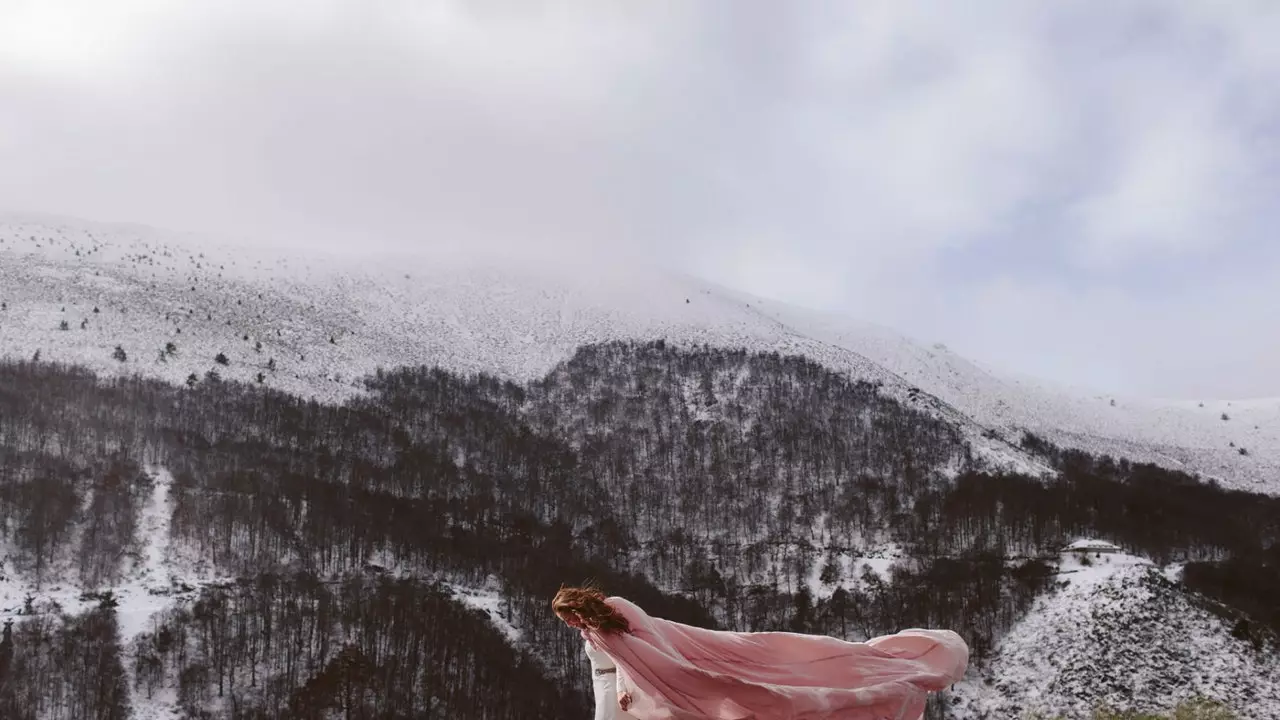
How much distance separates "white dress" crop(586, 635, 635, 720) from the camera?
4.10 m

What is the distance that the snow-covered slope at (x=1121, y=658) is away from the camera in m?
67.1

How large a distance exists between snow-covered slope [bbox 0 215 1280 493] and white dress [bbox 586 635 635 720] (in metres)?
125

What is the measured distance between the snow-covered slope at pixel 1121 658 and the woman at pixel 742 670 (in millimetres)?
67945

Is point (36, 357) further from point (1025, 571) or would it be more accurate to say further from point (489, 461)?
point (1025, 571)

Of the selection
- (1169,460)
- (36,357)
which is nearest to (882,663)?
(36,357)

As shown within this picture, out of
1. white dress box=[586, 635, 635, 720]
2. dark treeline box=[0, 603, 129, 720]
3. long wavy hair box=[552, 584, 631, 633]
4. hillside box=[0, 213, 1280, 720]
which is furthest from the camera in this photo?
hillside box=[0, 213, 1280, 720]

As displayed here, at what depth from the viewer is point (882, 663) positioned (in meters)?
4.41

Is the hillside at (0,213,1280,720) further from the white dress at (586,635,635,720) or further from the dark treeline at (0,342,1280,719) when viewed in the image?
the white dress at (586,635,635,720)

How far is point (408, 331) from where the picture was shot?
543 ft

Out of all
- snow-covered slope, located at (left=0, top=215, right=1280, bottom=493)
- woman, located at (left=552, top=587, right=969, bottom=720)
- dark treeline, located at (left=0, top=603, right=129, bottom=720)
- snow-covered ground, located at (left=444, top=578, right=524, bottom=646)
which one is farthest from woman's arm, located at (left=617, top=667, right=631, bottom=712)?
snow-covered slope, located at (left=0, top=215, right=1280, bottom=493)

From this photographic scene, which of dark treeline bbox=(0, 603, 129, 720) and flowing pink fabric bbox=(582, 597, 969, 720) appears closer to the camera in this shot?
flowing pink fabric bbox=(582, 597, 969, 720)

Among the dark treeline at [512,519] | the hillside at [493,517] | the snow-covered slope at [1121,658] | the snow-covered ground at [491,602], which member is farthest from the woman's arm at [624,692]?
the snow-covered ground at [491,602]

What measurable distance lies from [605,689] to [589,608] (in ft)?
1.39

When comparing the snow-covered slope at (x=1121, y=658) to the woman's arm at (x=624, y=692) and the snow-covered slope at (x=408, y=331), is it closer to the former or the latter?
the snow-covered slope at (x=408, y=331)
